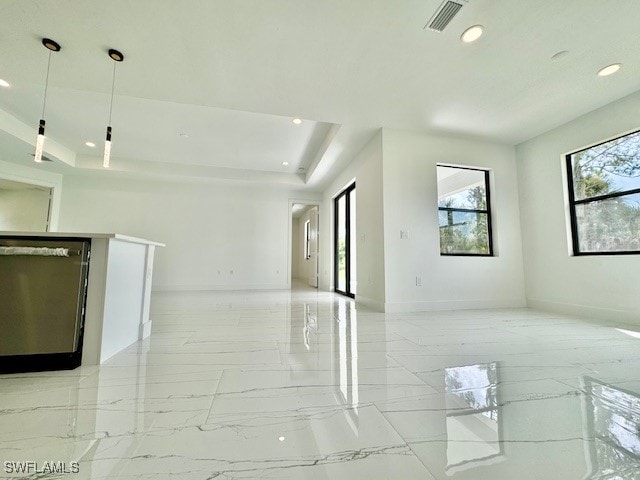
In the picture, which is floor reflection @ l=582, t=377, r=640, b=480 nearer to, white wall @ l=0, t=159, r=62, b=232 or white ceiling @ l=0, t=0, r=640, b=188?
white ceiling @ l=0, t=0, r=640, b=188

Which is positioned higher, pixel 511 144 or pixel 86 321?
pixel 511 144

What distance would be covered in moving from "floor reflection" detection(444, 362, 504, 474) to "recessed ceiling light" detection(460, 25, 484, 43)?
2.57 meters

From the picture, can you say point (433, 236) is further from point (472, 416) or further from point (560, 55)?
point (472, 416)

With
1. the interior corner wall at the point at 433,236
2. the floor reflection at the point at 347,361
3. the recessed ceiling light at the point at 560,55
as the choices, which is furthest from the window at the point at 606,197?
the floor reflection at the point at 347,361

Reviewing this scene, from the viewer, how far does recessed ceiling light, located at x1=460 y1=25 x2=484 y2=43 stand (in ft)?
6.65

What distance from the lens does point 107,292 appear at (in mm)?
1699

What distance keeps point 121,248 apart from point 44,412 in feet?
3.51

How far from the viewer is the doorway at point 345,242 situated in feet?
16.8

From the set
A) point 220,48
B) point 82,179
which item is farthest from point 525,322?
point 82,179

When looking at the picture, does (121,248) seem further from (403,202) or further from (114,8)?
(403,202)

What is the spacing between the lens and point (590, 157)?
322 cm

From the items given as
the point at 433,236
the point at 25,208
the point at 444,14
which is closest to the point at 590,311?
the point at 433,236

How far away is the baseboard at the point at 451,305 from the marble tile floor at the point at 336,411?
124 centimetres

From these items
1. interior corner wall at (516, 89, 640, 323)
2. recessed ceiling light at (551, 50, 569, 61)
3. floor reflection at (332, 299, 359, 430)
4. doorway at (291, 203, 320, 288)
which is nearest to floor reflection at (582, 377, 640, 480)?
floor reflection at (332, 299, 359, 430)
